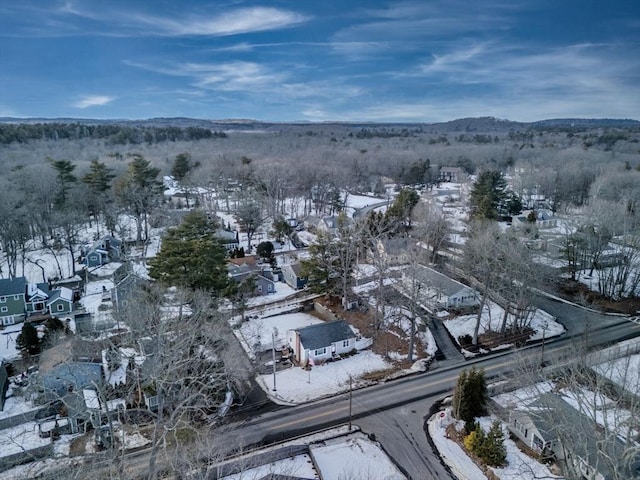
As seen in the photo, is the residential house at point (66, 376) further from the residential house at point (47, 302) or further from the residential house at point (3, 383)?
the residential house at point (47, 302)

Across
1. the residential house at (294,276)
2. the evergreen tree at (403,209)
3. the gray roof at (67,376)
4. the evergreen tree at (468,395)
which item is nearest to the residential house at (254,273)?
the residential house at (294,276)

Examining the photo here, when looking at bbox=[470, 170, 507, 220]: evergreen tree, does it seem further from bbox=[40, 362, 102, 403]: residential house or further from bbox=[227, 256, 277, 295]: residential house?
bbox=[40, 362, 102, 403]: residential house

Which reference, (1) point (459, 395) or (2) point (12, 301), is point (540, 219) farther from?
(2) point (12, 301)

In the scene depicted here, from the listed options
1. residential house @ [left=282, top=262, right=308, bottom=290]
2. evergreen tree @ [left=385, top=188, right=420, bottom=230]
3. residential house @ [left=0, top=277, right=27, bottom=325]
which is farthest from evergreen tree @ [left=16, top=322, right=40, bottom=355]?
evergreen tree @ [left=385, top=188, right=420, bottom=230]

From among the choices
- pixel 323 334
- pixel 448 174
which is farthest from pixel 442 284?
pixel 448 174

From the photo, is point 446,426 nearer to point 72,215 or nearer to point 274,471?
point 274,471
